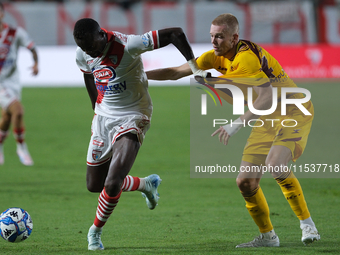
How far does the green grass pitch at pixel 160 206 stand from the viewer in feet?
14.8

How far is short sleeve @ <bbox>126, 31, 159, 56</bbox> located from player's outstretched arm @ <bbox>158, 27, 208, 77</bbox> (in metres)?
0.05

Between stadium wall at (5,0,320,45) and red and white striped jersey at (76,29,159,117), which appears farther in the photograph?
stadium wall at (5,0,320,45)

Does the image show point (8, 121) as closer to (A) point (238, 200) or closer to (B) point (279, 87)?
(A) point (238, 200)

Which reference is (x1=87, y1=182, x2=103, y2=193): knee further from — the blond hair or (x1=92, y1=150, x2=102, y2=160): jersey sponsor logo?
the blond hair

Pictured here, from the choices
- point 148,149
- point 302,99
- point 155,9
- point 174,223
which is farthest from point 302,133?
point 155,9

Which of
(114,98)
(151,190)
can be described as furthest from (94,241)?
(114,98)

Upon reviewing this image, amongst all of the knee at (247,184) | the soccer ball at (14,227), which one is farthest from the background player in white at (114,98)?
the knee at (247,184)

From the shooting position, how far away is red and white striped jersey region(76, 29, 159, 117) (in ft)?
14.9

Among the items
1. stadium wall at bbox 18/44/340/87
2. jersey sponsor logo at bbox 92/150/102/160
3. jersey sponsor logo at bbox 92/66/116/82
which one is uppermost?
jersey sponsor logo at bbox 92/66/116/82

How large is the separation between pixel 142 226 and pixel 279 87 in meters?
1.96

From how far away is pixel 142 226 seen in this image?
5.19 meters

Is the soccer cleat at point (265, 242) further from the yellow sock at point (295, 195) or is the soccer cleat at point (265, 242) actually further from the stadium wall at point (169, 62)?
the stadium wall at point (169, 62)

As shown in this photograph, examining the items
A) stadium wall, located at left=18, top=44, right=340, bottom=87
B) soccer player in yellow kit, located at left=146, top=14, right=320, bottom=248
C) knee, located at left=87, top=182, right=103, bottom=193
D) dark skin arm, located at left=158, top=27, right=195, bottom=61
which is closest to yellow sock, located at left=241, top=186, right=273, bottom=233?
soccer player in yellow kit, located at left=146, top=14, right=320, bottom=248

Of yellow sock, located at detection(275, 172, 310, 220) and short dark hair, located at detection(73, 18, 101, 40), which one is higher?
short dark hair, located at detection(73, 18, 101, 40)
